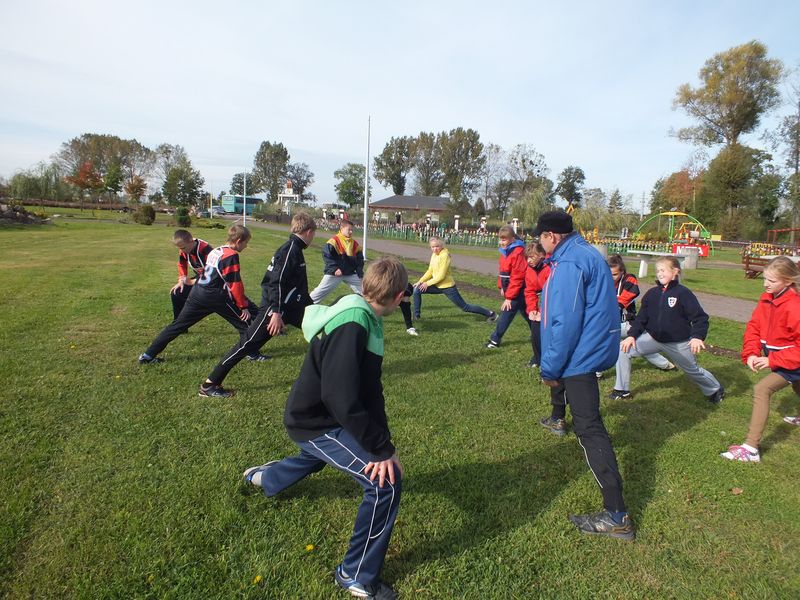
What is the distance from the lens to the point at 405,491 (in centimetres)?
366

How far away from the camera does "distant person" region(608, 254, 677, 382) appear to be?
652 centimetres

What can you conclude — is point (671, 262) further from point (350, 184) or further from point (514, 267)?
point (350, 184)

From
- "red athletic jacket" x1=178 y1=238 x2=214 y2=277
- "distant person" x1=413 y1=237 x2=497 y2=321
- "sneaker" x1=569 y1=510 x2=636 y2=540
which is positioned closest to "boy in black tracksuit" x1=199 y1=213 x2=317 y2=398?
"red athletic jacket" x1=178 y1=238 x2=214 y2=277

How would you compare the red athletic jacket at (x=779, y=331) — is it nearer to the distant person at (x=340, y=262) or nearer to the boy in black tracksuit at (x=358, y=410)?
the boy in black tracksuit at (x=358, y=410)

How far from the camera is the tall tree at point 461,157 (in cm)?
8644

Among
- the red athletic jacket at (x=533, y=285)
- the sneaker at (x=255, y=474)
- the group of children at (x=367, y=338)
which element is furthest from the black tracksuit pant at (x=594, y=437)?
the red athletic jacket at (x=533, y=285)

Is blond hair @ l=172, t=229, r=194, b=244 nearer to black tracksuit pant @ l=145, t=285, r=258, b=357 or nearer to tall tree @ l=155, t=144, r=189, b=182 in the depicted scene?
black tracksuit pant @ l=145, t=285, r=258, b=357

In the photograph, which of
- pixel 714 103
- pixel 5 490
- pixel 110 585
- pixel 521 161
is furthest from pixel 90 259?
pixel 714 103

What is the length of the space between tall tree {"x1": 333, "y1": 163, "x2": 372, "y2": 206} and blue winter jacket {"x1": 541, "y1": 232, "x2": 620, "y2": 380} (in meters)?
88.1

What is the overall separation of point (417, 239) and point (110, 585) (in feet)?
121

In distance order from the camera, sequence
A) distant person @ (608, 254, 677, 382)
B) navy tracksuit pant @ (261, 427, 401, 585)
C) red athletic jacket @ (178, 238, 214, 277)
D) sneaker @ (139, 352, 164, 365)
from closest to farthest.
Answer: navy tracksuit pant @ (261, 427, 401, 585)
sneaker @ (139, 352, 164, 365)
distant person @ (608, 254, 677, 382)
red athletic jacket @ (178, 238, 214, 277)

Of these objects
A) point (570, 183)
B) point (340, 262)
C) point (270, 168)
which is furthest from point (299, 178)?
point (340, 262)

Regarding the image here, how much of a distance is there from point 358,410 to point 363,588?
3.47 feet

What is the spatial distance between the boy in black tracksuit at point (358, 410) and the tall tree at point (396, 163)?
95.4 m
